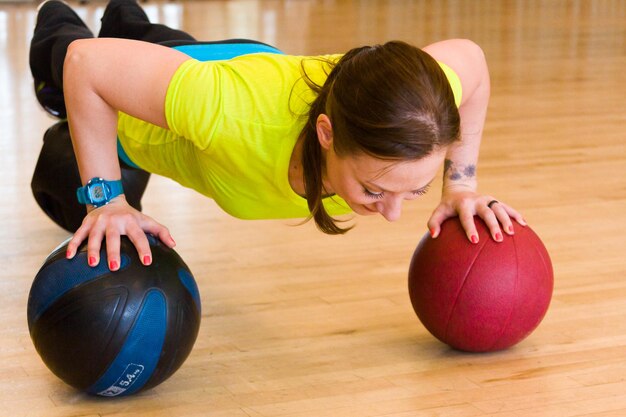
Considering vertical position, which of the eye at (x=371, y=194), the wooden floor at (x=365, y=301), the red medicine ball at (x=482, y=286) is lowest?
the wooden floor at (x=365, y=301)

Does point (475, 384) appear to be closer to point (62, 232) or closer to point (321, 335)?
point (321, 335)

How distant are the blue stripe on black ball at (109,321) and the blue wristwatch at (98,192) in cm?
11

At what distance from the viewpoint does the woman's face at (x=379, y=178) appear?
1.51m

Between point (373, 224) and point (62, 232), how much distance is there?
2.69ft

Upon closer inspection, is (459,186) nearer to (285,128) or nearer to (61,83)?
(285,128)

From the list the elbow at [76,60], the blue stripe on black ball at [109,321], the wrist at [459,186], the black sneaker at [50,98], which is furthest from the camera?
the black sneaker at [50,98]

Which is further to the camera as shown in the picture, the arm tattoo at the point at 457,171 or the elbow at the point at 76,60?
the arm tattoo at the point at 457,171

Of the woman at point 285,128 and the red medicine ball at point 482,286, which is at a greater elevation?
the woman at point 285,128

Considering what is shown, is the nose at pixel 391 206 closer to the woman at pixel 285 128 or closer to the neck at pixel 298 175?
the woman at pixel 285 128

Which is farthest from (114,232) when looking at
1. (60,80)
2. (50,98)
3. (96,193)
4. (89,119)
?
(50,98)

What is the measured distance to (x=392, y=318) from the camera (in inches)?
81.5

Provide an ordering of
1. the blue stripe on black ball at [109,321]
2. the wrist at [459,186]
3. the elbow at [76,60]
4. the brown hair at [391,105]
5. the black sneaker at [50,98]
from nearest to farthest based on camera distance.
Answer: the brown hair at [391,105] → the blue stripe on black ball at [109,321] → the elbow at [76,60] → the wrist at [459,186] → the black sneaker at [50,98]

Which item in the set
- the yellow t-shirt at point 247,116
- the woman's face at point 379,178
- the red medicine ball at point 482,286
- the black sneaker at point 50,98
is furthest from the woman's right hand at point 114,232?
the black sneaker at point 50,98

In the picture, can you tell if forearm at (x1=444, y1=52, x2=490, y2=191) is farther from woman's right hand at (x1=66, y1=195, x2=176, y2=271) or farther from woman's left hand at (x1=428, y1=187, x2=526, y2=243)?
woman's right hand at (x1=66, y1=195, x2=176, y2=271)
